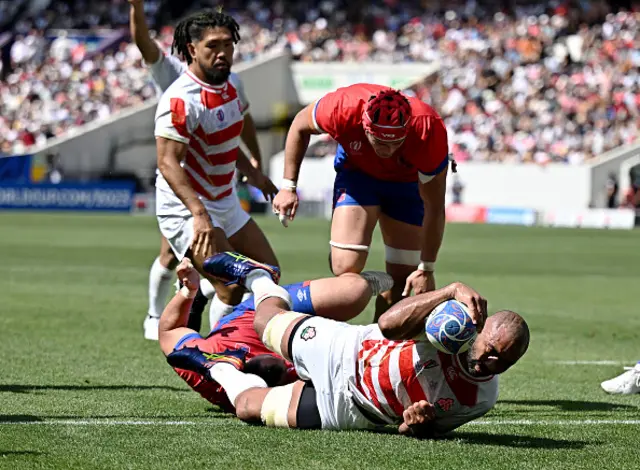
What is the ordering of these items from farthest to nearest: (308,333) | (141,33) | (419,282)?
(141,33) → (419,282) → (308,333)

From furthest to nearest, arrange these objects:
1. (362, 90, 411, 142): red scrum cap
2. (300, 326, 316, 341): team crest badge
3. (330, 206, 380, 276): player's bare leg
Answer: (330, 206, 380, 276): player's bare leg → (362, 90, 411, 142): red scrum cap → (300, 326, 316, 341): team crest badge

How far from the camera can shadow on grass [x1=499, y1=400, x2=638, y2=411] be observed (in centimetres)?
714

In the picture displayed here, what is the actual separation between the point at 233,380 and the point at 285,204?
1.38 m

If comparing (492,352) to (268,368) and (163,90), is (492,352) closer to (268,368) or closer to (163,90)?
(268,368)

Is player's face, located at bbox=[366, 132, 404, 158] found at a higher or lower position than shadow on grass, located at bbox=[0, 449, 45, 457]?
higher

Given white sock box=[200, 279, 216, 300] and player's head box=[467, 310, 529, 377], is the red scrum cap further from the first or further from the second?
white sock box=[200, 279, 216, 300]

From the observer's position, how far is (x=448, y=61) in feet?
138

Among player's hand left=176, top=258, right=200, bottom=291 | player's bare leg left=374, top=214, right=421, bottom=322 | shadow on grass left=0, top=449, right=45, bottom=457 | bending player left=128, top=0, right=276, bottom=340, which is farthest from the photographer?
bending player left=128, top=0, right=276, bottom=340

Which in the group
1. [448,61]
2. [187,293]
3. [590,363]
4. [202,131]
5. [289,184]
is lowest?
[590,363]

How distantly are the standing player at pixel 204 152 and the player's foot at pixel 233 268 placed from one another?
62 centimetres

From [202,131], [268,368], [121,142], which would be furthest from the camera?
[121,142]

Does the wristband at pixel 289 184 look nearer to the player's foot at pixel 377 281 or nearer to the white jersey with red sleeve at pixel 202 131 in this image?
the player's foot at pixel 377 281

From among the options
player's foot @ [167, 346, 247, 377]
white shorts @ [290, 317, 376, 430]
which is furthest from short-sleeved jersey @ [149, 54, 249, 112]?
white shorts @ [290, 317, 376, 430]

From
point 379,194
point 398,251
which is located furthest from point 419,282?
point 398,251
